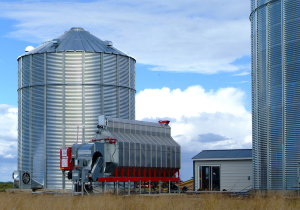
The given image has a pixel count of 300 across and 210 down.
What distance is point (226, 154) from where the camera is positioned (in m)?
42.1

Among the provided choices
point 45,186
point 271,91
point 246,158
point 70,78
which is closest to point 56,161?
point 45,186

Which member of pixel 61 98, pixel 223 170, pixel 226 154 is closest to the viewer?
pixel 61 98

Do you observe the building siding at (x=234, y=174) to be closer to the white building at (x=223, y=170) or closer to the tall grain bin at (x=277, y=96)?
the white building at (x=223, y=170)

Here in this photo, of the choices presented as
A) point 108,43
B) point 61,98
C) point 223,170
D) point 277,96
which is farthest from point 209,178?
point 108,43

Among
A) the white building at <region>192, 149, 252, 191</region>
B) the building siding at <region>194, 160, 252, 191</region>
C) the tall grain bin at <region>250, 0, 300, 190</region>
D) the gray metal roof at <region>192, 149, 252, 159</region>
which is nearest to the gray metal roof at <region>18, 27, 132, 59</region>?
the gray metal roof at <region>192, 149, 252, 159</region>

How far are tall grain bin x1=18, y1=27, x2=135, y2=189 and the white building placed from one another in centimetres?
836

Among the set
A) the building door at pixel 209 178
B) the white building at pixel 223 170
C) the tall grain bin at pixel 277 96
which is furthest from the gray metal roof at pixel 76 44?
the tall grain bin at pixel 277 96

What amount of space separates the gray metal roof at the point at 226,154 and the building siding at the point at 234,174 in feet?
1.47

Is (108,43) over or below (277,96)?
over

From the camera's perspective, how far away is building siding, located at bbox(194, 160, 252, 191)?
4000 centimetres

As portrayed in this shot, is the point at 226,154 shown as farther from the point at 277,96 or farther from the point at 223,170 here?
the point at 277,96

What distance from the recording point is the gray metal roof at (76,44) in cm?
4106

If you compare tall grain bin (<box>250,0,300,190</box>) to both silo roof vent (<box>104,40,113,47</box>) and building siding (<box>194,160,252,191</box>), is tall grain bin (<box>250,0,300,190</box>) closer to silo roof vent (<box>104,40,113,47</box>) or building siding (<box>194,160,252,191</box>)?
building siding (<box>194,160,252,191</box>)

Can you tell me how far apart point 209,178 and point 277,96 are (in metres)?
14.5
